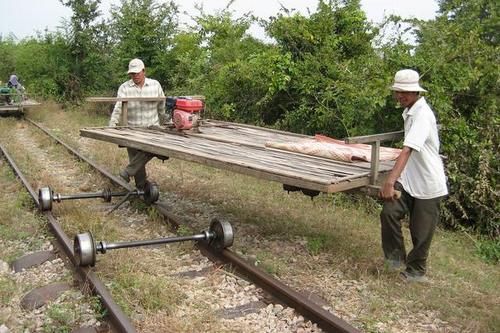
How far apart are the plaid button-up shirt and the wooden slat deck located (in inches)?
12.1

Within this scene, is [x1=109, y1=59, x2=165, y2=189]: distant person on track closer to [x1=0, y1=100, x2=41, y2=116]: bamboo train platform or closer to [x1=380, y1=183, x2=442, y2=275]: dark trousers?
[x1=380, y1=183, x2=442, y2=275]: dark trousers

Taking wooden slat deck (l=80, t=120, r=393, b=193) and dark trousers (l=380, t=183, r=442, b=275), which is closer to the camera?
wooden slat deck (l=80, t=120, r=393, b=193)

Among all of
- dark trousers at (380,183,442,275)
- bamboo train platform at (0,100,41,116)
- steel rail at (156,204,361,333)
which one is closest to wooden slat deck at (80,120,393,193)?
dark trousers at (380,183,442,275)

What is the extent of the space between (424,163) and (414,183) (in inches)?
8.4

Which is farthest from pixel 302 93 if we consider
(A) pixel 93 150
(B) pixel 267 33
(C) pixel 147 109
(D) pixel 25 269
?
(D) pixel 25 269

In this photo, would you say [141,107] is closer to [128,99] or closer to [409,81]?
[128,99]

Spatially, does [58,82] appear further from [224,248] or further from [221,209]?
[224,248]

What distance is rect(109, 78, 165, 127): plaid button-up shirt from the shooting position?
7305mm

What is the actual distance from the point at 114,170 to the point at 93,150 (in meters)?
2.29

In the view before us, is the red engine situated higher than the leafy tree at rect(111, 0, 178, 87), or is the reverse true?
the leafy tree at rect(111, 0, 178, 87)

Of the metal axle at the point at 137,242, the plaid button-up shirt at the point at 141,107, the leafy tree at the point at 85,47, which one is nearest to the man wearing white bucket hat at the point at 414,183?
the metal axle at the point at 137,242

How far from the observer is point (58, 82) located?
22.5 meters

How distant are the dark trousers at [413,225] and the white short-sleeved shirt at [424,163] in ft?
0.26

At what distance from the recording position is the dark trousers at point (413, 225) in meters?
4.77
